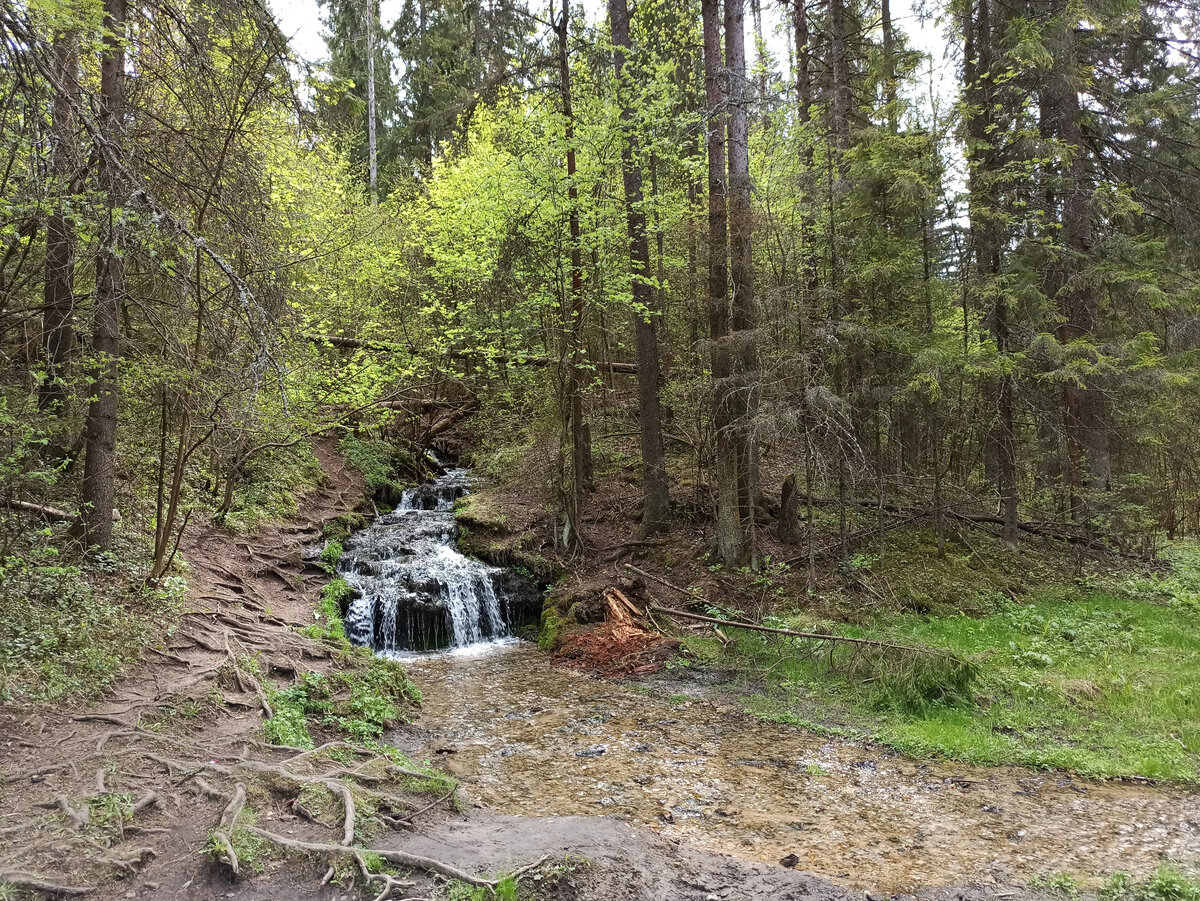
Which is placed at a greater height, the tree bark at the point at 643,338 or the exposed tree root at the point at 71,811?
the tree bark at the point at 643,338

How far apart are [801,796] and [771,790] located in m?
0.27

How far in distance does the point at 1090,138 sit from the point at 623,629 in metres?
13.0

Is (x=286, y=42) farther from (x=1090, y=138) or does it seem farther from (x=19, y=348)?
(x=1090, y=138)

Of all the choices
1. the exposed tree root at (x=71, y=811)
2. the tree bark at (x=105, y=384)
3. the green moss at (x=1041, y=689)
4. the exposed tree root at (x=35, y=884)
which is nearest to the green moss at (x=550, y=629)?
the green moss at (x=1041, y=689)

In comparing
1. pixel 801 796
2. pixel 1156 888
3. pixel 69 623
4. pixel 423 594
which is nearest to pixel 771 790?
pixel 801 796

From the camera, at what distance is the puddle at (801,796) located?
4930 millimetres

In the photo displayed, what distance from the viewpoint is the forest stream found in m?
4.96

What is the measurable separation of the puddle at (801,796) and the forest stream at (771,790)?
17 millimetres

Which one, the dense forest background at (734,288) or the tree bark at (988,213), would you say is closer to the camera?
the dense forest background at (734,288)

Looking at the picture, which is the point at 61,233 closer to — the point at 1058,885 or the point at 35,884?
the point at 35,884

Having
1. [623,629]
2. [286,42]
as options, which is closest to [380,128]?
[286,42]

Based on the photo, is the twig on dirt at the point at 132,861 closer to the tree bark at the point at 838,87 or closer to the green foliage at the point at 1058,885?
the green foliage at the point at 1058,885

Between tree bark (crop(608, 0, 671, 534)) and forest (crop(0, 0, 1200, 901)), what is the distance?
0.29 ft

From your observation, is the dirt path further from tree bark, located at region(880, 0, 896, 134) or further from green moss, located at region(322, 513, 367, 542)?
tree bark, located at region(880, 0, 896, 134)
